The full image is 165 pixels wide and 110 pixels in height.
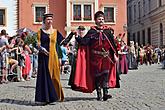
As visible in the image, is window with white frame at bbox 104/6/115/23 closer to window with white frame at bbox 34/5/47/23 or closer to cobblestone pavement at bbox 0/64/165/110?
window with white frame at bbox 34/5/47/23

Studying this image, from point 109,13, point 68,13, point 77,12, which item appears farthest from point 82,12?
point 109,13

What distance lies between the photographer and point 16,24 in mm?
45250

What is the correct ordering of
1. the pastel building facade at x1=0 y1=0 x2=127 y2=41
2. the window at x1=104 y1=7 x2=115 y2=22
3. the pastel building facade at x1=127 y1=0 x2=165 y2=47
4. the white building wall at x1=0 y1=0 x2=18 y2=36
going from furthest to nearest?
the pastel building facade at x1=127 y1=0 x2=165 y2=47 < the window at x1=104 y1=7 x2=115 y2=22 < the pastel building facade at x1=0 y1=0 x2=127 y2=41 < the white building wall at x1=0 y1=0 x2=18 y2=36

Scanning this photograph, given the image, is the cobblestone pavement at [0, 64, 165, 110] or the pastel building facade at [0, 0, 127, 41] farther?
the pastel building facade at [0, 0, 127, 41]

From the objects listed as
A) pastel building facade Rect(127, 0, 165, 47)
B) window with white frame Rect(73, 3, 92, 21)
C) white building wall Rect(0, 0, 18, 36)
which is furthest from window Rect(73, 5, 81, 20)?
pastel building facade Rect(127, 0, 165, 47)

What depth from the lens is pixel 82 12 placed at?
45.9 meters

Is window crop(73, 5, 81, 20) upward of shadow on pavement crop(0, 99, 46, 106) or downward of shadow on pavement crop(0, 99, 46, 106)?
upward

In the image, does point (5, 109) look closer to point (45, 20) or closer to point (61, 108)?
point (61, 108)

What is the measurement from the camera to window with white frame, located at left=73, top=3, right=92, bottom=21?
4572 cm

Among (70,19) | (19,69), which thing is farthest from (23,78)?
(70,19)

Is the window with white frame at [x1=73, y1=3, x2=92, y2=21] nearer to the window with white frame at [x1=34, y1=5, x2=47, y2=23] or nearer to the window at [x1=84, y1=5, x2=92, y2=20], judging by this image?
the window at [x1=84, y1=5, x2=92, y2=20]

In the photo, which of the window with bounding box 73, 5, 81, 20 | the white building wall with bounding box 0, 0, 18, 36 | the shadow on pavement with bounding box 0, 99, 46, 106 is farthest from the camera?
the window with bounding box 73, 5, 81, 20

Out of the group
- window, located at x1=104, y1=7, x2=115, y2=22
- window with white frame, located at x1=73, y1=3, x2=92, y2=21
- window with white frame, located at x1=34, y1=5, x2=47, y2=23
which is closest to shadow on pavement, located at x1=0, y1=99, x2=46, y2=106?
window with white frame, located at x1=73, y1=3, x2=92, y2=21

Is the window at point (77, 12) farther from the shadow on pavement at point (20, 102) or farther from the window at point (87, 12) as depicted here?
the shadow on pavement at point (20, 102)
